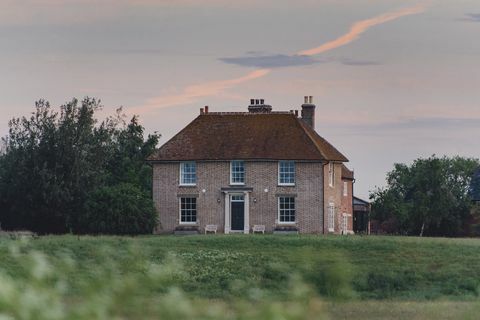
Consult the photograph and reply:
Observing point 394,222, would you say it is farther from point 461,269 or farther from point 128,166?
point 461,269

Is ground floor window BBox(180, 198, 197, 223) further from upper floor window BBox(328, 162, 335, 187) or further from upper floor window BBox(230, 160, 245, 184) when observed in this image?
upper floor window BBox(328, 162, 335, 187)

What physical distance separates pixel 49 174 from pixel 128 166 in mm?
13049

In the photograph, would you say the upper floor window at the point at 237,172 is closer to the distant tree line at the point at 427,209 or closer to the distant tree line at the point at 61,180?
the distant tree line at the point at 61,180

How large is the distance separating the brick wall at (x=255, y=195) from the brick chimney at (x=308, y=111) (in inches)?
274

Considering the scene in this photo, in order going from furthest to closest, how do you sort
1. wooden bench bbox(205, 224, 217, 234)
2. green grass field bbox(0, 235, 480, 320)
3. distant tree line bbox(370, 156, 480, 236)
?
1. distant tree line bbox(370, 156, 480, 236)
2. wooden bench bbox(205, 224, 217, 234)
3. green grass field bbox(0, 235, 480, 320)

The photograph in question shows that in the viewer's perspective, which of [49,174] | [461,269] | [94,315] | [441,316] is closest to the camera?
[94,315]

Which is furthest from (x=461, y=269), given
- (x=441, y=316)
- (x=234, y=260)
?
(x=441, y=316)

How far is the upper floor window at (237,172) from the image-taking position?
205 feet

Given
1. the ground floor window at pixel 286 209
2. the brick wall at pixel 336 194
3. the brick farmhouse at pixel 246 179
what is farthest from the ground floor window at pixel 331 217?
the ground floor window at pixel 286 209

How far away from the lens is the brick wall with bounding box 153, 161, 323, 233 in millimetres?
61531

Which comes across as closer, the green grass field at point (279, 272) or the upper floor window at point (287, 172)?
the green grass field at point (279, 272)

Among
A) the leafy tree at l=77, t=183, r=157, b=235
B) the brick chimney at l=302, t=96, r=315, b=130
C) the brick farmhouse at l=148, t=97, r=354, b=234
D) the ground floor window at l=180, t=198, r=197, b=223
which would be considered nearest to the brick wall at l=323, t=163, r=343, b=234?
the brick farmhouse at l=148, t=97, r=354, b=234

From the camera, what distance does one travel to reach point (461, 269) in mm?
39469

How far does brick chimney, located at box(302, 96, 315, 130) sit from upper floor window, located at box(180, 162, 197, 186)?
A: 346 inches
